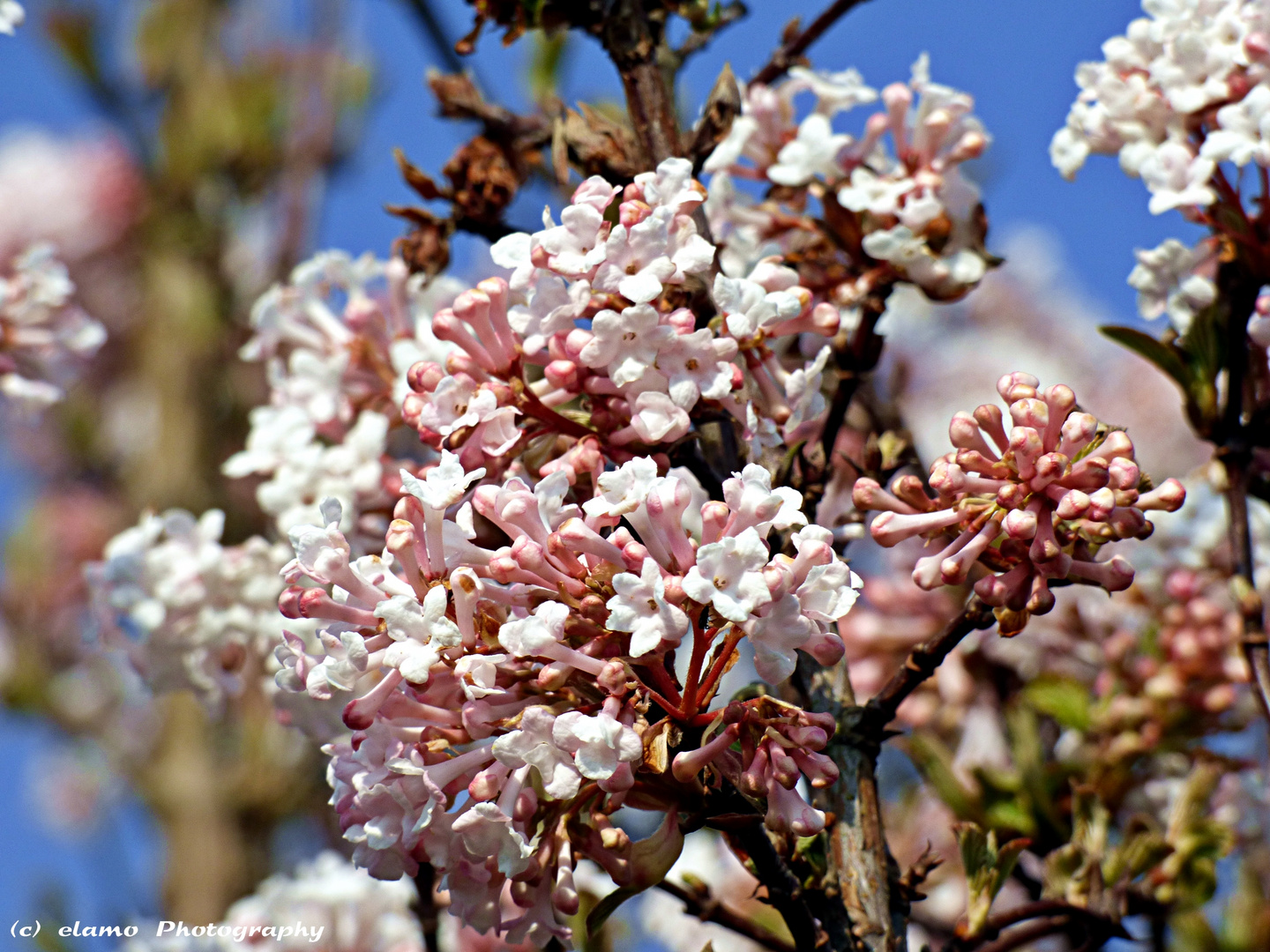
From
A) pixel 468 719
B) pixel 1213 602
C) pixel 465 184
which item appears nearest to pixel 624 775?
pixel 468 719

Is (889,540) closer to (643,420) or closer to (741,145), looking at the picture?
(643,420)

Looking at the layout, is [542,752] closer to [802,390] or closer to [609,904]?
[609,904]

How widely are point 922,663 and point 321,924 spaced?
1.38 metres

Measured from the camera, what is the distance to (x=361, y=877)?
2.37 m

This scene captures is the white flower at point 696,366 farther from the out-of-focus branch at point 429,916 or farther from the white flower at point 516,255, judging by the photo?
the out-of-focus branch at point 429,916

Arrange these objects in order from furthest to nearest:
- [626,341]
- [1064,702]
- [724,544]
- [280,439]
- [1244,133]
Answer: [1064,702], [280,439], [1244,133], [626,341], [724,544]

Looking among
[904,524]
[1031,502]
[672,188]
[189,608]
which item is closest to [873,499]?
[904,524]

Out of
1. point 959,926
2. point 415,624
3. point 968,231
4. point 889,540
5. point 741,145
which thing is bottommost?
point 959,926

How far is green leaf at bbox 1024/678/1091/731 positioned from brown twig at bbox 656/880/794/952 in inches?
36.5

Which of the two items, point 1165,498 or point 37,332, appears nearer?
point 1165,498

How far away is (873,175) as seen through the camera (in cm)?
177

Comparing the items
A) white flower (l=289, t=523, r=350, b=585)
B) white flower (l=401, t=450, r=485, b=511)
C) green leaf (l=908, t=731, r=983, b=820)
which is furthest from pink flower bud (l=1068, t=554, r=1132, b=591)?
green leaf (l=908, t=731, r=983, b=820)

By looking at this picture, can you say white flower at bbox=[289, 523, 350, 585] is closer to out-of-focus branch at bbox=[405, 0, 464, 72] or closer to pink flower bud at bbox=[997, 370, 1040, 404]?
pink flower bud at bbox=[997, 370, 1040, 404]

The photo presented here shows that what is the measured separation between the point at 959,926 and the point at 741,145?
104cm
